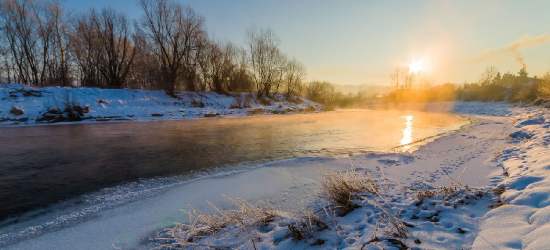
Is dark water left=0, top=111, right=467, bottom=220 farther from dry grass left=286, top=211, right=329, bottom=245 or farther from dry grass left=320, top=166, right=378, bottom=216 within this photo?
dry grass left=286, top=211, right=329, bottom=245

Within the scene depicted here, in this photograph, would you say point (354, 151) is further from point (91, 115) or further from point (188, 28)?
point (188, 28)

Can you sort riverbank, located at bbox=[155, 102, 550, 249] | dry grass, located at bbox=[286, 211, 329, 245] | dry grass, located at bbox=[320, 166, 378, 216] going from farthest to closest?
dry grass, located at bbox=[320, 166, 378, 216], dry grass, located at bbox=[286, 211, 329, 245], riverbank, located at bbox=[155, 102, 550, 249]

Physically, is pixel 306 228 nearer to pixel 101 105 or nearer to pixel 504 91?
pixel 101 105

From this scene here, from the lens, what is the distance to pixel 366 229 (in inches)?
106

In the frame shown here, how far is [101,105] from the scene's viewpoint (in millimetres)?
20438

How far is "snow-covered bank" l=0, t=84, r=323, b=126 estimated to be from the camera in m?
16.9

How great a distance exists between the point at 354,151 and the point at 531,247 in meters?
6.35

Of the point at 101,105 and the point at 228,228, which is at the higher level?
the point at 101,105

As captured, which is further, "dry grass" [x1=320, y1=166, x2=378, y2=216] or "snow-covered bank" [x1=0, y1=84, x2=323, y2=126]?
"snow-covered bank" [x1=0, y1=84, x2=323, y2=126]

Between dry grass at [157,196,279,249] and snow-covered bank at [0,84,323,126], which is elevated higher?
snow-covered bank at [0,84,323,126]

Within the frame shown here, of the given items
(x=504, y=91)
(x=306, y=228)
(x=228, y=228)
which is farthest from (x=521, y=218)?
(x=504, y=91)

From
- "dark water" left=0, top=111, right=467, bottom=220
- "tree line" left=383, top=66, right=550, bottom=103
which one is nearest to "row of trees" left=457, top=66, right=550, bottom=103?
"tree line" left=383, top=66, right=550, bottom=103

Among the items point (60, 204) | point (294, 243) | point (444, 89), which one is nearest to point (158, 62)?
point (60, 204)

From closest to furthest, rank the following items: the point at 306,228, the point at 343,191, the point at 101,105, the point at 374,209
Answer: the point at 306,228 → the point at 374,209 → the point at 343,191 → the point at 101,105
